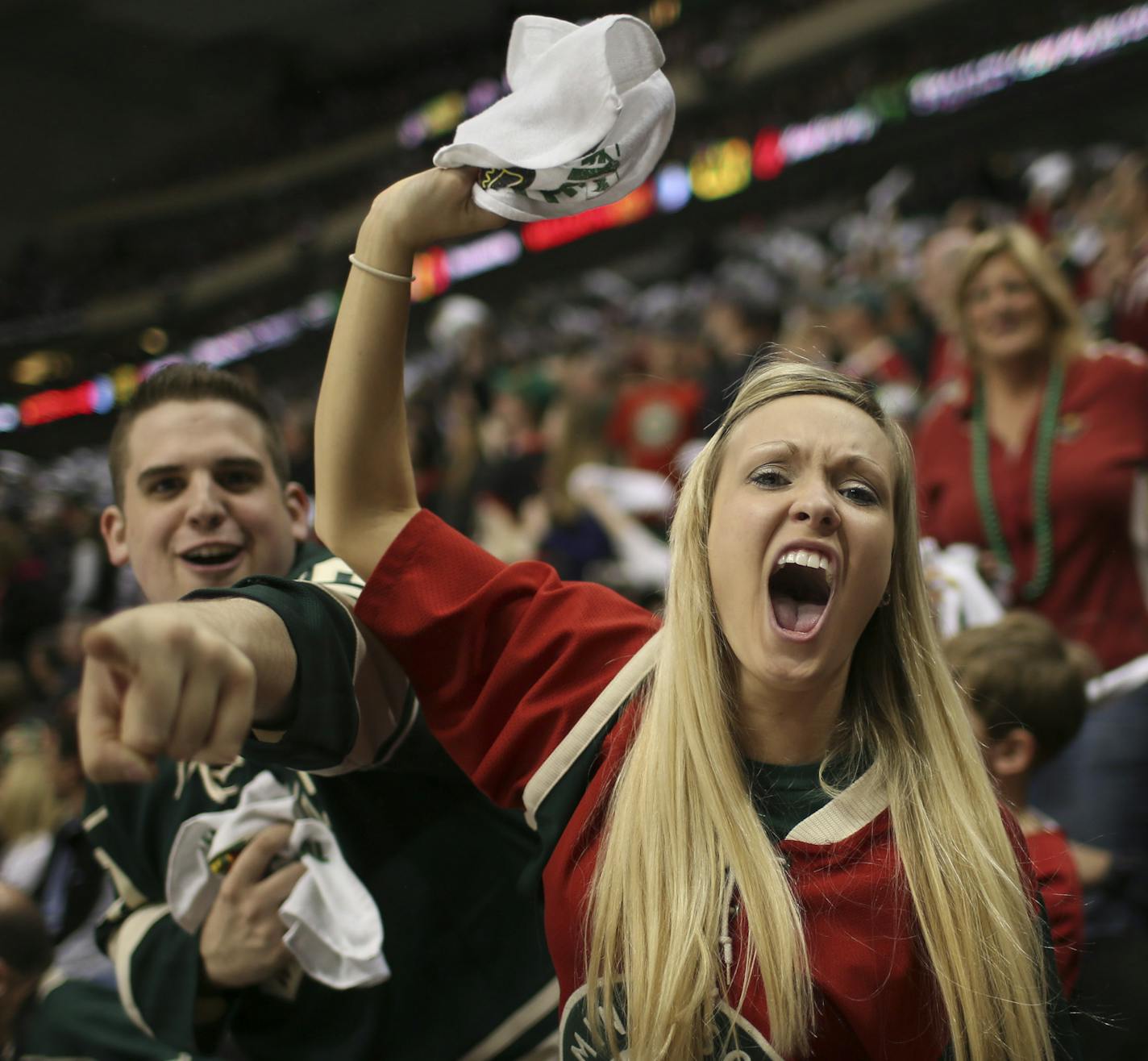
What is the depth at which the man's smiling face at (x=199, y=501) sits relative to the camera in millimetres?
1634

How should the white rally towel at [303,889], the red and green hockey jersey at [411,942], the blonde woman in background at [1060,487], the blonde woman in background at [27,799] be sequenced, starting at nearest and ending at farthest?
1. the white rally towel at [303,889]
2. the red and green hockey jersey at [411,942]
3. the blonde woman in background at [1060,487]
4. the blonde woman in background at [27,799]

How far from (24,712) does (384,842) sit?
1834 mm

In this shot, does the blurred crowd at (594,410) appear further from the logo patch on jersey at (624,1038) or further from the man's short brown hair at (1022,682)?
the logo patch on jersey at (624,1038)

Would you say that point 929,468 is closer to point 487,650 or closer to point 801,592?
point 801,592

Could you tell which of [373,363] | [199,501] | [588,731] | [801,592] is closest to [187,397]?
[199,501]

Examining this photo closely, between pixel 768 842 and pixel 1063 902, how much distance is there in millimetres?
571

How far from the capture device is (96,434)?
6.44ft

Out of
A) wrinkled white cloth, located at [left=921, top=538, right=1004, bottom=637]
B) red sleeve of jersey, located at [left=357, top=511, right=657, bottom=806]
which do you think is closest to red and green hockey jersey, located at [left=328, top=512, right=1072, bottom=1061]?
red sleeve of jersey, located at [left=357, top=511, right=657, bottom=806]

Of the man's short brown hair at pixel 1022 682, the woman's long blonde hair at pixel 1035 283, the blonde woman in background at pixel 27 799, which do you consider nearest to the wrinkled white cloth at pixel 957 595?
the man's short brown hair at pixel 1022 682

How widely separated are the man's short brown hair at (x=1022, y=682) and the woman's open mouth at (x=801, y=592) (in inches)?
24.3

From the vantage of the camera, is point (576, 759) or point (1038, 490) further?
point (1038, 490)

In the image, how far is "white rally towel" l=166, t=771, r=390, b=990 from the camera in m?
1.51

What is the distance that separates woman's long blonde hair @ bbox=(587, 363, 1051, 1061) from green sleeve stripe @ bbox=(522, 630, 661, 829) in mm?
21

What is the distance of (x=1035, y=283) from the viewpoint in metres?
2.58
